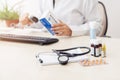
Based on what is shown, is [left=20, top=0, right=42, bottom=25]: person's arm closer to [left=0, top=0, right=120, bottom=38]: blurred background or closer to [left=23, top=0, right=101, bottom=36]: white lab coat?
[left=23, top=0, right=101, bottom=36]: white lab coat

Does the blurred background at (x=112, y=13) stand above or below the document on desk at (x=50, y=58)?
above

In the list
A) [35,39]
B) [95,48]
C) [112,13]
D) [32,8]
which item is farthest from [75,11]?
[112,13]

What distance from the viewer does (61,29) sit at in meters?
1.38

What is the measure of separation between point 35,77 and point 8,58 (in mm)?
272

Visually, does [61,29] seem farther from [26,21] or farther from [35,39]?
[26,21]

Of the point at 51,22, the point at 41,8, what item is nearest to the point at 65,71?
the point at 51,22

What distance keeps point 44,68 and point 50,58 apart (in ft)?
0.30

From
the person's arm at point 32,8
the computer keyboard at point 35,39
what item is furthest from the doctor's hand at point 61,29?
the person's arm at point 32,8

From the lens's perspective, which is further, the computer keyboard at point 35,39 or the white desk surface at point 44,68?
the computer keyboard at point 35,39

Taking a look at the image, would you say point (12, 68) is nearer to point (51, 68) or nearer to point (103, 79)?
point (51, 68)

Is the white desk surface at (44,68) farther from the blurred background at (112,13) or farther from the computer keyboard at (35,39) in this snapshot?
the blurred background at (112,13)

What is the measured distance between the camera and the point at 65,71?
848 mm

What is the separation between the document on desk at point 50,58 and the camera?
0.92 meters

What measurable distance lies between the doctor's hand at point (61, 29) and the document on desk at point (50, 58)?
0.35m
